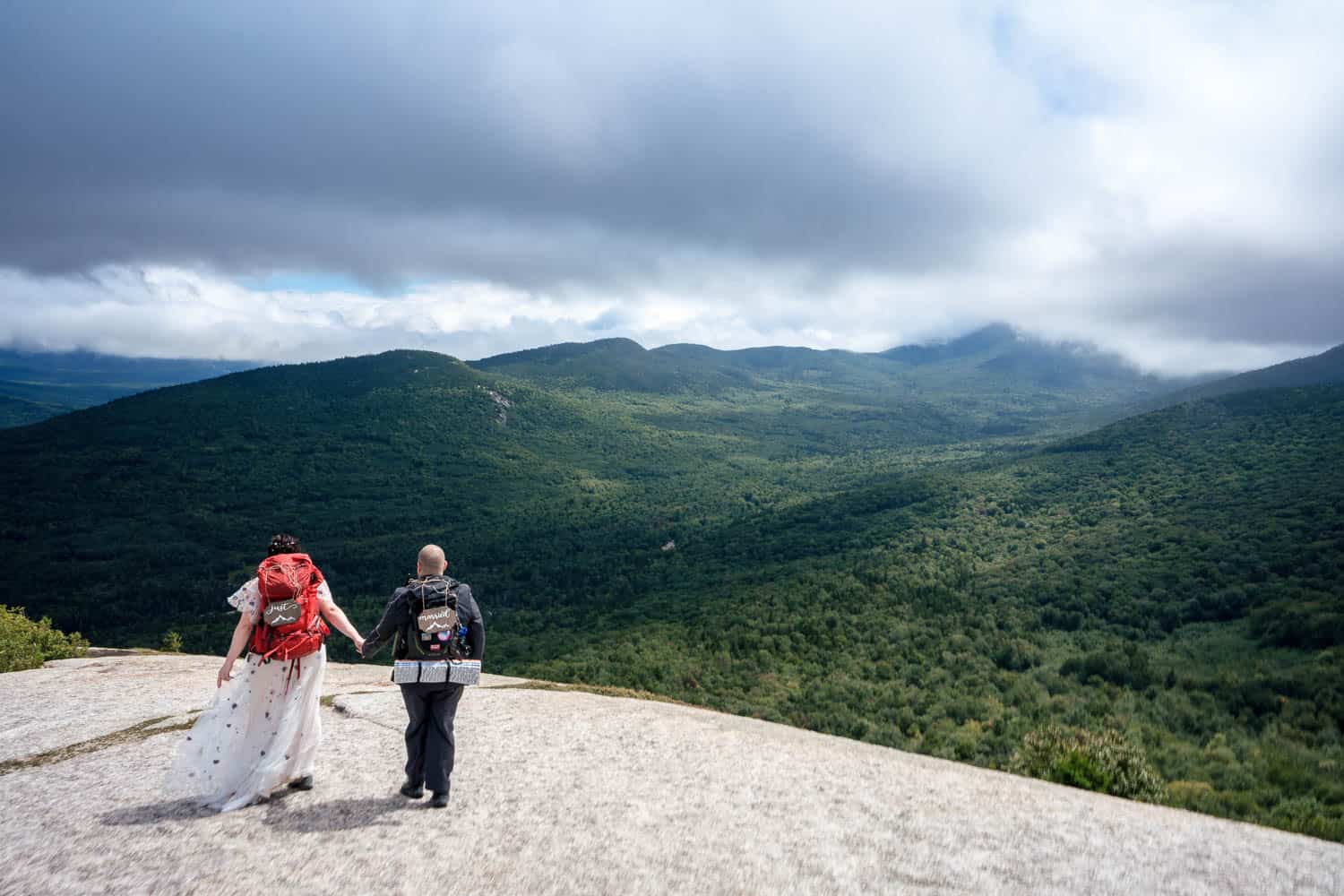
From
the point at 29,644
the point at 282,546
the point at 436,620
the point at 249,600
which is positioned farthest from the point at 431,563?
the point at 29,644

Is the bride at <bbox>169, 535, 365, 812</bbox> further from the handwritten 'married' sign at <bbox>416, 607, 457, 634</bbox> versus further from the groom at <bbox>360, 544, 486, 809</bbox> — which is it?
the handwritten 'married' sign at <bbox>416, 607, 457, 634</bbox>

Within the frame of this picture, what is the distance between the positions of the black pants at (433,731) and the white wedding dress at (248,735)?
91 centimetres

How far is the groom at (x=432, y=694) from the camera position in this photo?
19.4 feet

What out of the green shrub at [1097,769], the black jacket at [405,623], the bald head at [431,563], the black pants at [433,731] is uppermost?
the bald head at [431,563]

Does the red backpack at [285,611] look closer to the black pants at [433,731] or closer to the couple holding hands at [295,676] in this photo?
the couple holding hands at [295,676]

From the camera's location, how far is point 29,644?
671 inches

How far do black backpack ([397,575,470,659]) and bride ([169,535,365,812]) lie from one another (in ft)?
1.85

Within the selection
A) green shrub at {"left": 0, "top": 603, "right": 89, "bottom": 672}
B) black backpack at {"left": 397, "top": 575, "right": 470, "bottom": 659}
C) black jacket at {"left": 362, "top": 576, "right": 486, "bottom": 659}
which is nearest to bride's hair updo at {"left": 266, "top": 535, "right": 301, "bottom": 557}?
black jacket at {"left": 362, "top": 576, "right": 486, "bottom": 659}

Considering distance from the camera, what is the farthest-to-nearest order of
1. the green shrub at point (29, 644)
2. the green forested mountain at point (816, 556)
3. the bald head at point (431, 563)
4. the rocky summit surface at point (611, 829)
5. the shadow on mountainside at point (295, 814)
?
the green forested mountain at point (816, 556) < the green shrub at point (29, 644) < the bald head at point (431, 563) < the shadow on mountainside at point (295, 814) < the rocky summit surface at point (611, 829)

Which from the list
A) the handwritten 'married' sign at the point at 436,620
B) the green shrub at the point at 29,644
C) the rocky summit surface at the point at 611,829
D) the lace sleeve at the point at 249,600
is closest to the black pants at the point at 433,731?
the rocky summit surface at the point at 611,829

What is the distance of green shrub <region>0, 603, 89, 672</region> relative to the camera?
1580cm

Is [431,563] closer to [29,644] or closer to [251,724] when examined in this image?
[251,724]

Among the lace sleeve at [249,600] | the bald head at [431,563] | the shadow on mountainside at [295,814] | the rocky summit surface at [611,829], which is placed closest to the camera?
the rocky summit surface at [611,829]

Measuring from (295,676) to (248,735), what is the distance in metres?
0.62
